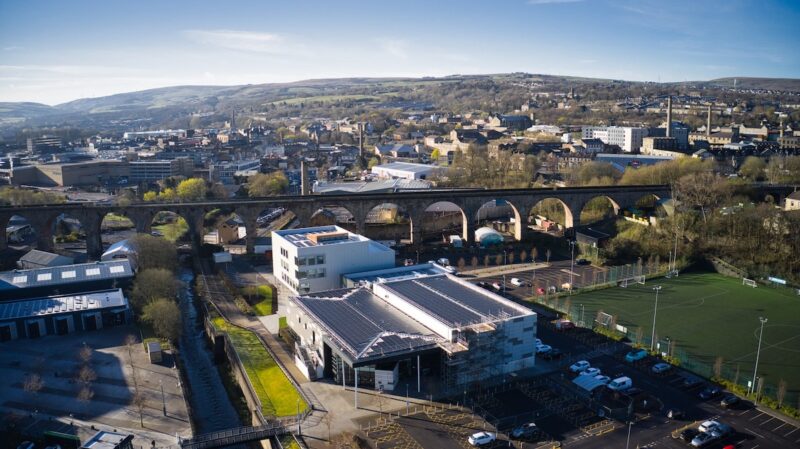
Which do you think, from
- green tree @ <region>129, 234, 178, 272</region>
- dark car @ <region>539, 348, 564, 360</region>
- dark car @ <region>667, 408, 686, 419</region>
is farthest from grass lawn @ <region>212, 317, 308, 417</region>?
dark car @ <region>667, 408, 686, 419</region>

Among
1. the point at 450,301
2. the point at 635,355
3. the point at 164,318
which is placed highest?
the point at 450,301

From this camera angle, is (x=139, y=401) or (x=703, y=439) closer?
(x=703, y=439)

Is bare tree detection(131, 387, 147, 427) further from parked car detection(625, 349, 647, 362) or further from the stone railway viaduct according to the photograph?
the stone railway viaduct

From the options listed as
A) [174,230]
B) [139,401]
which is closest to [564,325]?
[139,401]

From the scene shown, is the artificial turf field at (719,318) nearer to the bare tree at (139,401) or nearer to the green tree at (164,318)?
the green tree at (164,318)

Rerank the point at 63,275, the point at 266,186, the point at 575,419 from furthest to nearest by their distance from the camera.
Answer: the point at 266,186 → the point at 63,275 → the point at 575,419

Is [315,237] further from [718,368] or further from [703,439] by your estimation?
[703,439]

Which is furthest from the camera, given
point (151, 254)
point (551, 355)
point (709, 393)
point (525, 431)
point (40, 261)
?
point (40, 261)
